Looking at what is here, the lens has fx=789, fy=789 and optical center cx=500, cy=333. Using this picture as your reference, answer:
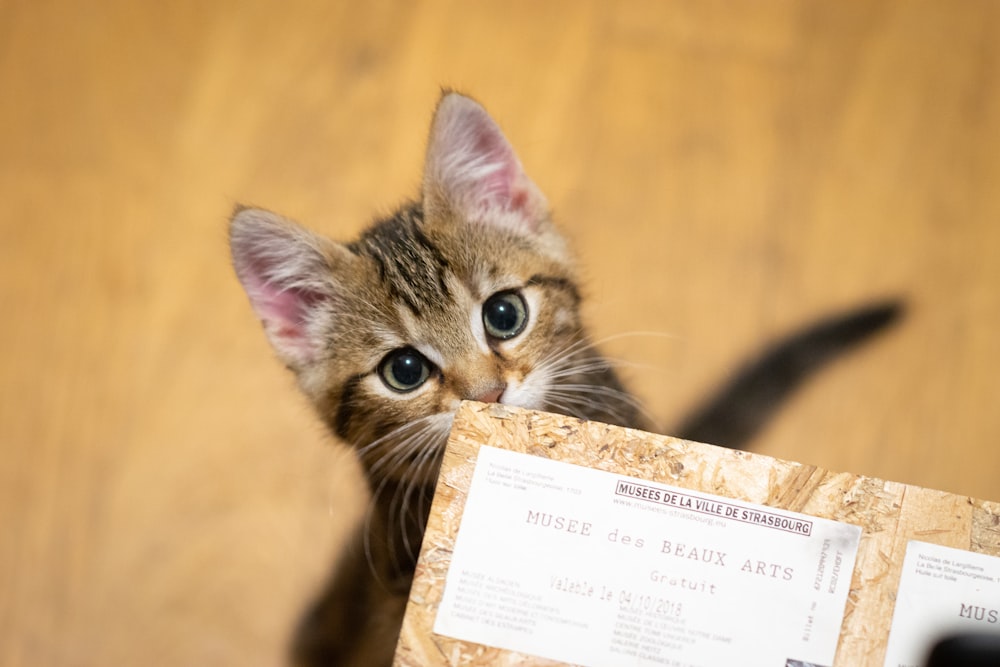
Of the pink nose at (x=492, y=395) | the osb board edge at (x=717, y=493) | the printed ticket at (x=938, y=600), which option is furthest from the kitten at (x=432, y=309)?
the printed ticket at (x=938, y=600)

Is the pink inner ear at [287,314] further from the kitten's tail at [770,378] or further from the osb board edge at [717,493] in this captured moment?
the kitten's tail at [770,378]

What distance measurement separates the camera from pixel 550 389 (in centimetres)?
107

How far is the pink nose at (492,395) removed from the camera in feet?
3.30

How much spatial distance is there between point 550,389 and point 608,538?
25 cm

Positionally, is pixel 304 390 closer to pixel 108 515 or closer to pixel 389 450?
pixel 389 450

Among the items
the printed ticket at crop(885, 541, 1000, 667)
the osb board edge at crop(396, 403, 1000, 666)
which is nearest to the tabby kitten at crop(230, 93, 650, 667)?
the osb board edge at crop(396, 403, 1000, 666)

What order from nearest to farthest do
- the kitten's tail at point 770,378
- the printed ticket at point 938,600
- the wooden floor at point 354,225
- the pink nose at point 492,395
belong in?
1. the printed ticket at point 938,600
2. the pink nose at point 492,395
3. the kitten's tail at point 770,378
4. the wooden floor at point 354,225

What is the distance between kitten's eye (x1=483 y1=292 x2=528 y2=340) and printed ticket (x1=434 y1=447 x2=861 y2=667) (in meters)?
0.25

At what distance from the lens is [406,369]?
1072mm

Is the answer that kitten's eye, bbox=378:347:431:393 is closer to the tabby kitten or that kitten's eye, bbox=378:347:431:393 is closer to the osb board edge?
the tabby kitten

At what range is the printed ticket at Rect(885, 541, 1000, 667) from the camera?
858mm

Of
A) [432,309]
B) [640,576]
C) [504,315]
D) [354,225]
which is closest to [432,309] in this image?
[432,309]

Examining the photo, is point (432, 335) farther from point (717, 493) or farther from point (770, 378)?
point (770, 378)

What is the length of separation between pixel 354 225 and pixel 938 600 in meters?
1.23
